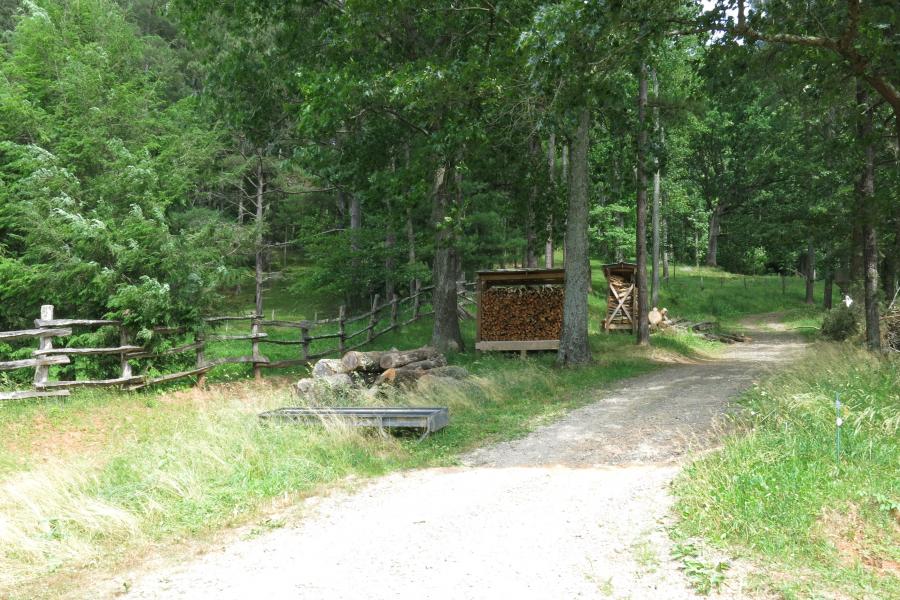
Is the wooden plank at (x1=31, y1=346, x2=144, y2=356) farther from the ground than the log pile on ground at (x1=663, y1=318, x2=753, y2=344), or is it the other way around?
the wooden plank at (x1=31, y1=346, x2=144, y2=356)

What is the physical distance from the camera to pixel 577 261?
15578 mm

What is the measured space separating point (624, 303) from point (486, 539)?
20.2m

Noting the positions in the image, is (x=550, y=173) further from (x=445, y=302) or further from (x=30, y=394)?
(x=30, y=394)

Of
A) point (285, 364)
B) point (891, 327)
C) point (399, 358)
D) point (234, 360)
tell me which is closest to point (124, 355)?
point (234, 360)

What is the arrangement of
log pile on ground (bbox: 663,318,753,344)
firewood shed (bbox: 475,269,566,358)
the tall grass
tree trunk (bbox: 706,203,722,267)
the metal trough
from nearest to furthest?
the tall grass → the metal trough → firewood shed (bbox: 475,269,566,358) → log pile on ground (bbox: 663,318,753,344) → tree trunk (bbox: 706,203,722,267)

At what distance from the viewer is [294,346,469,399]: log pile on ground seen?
1199 centimetres

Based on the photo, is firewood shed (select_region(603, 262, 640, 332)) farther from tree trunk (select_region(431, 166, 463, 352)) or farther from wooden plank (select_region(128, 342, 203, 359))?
wooden plank (select_region(128, 342, 203, 359))

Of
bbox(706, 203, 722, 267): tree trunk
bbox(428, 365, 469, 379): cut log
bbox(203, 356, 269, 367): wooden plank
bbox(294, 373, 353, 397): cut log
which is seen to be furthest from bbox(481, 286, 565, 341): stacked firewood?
bbox(706, 203, 722, 267): tree trunk

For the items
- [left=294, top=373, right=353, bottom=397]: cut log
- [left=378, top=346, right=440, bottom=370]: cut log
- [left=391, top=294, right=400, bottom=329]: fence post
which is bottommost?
[left=294, top=373, right=353, bottom=397]: cut log

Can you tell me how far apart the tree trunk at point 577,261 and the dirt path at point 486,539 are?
692cm

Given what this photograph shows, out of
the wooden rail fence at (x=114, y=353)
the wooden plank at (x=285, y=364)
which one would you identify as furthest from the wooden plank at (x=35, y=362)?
the wooden plank at (x=285, y=364)

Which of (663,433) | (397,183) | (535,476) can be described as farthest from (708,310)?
(535,476)

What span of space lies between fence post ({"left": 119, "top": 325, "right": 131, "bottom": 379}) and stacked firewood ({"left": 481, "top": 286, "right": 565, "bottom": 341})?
887 cm

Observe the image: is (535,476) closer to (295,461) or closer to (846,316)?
(295,461)
